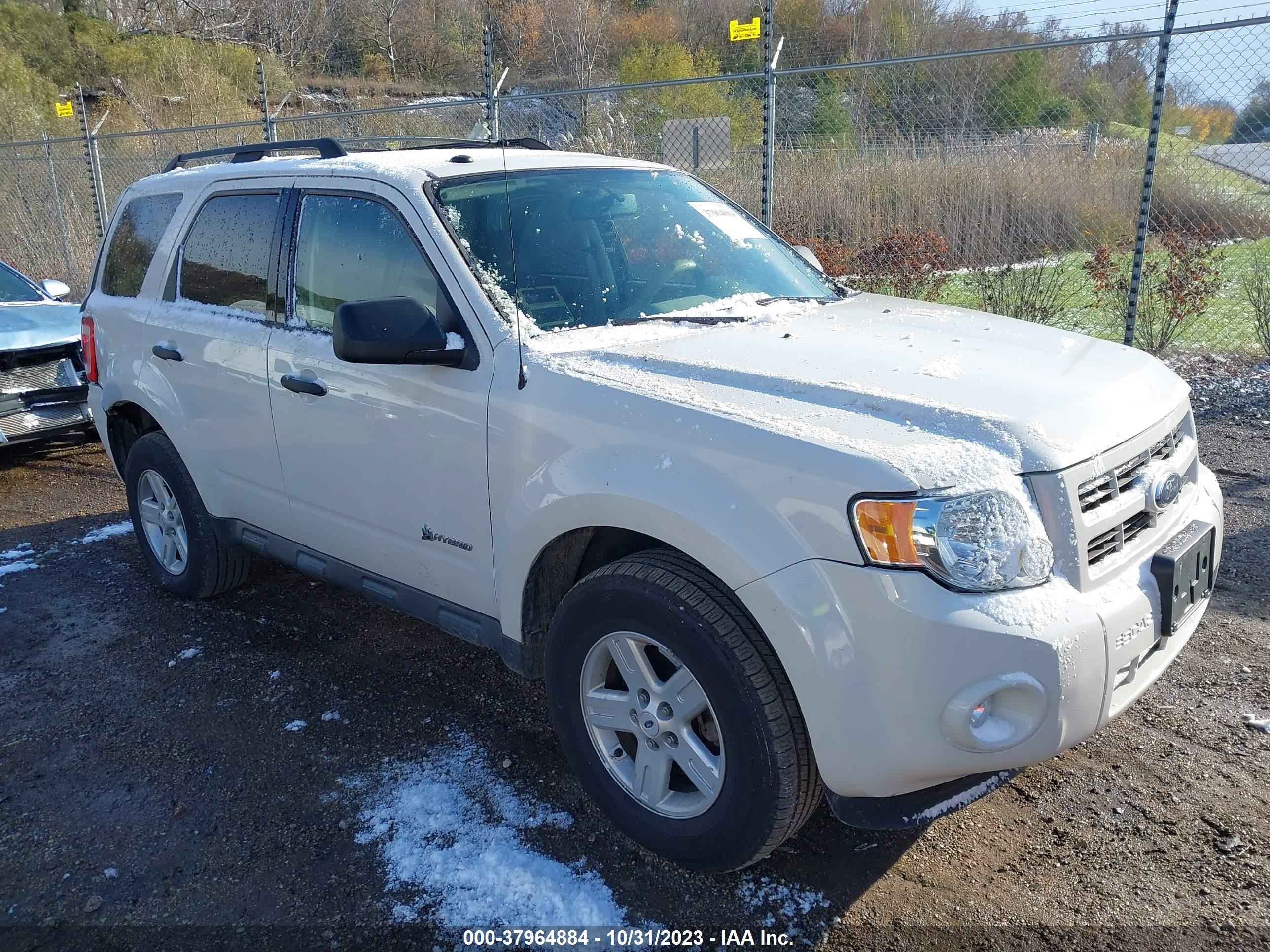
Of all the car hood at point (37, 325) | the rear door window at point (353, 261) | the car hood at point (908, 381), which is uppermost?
the rear door window at point (353, 261)

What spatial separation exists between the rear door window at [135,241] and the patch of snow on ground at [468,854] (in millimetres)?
2740

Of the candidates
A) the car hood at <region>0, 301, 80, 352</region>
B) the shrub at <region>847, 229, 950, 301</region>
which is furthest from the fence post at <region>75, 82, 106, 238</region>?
the shrub at <region>847, 229, 950, 301</region>

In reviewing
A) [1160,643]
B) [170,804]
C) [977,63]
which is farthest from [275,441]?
[977,63]

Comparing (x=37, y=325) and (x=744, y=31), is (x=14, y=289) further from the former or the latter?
(x=744, y=31)

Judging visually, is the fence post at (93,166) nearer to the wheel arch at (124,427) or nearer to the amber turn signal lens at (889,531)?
the wheel arch at (124,427)

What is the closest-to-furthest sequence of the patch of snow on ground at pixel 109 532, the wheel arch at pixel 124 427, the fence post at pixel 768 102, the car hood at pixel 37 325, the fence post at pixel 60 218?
the wheel arch at pixel 124 427
the patch of snow on ground at pixel 109 532
the car hood at pixel 37 325
the fence post at pixel 768 102
the fence post at pixel 60 218

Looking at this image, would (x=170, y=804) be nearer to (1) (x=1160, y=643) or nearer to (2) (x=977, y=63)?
(1) (x=1160, y=643)

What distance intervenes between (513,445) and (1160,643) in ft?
5.81

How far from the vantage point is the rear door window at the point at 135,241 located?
174 inches

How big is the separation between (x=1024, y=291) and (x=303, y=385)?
6798mm

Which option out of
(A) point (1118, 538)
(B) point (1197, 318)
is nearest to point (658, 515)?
(A) point (1118, 538)

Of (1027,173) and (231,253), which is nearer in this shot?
(231,253)

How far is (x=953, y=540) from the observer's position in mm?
2102

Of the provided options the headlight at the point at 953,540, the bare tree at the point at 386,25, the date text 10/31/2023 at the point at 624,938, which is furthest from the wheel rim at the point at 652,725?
the bare tree at the point at 386,25
